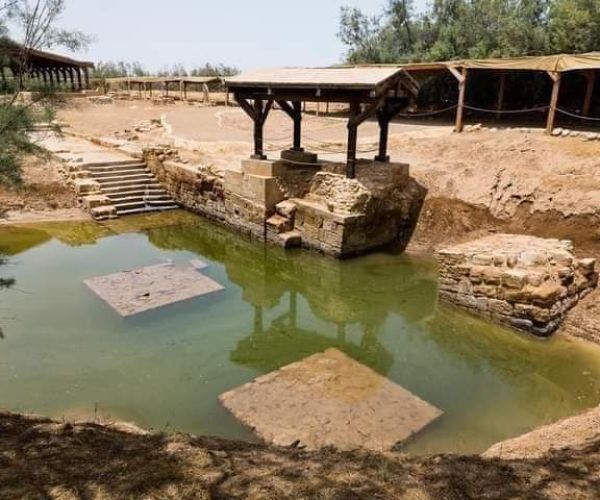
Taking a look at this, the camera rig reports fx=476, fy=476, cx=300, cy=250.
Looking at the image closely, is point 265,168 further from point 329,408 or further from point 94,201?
point 329,408

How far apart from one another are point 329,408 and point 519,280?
370cm

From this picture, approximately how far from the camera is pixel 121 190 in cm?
1402

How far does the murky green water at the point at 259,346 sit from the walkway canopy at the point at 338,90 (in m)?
2.96

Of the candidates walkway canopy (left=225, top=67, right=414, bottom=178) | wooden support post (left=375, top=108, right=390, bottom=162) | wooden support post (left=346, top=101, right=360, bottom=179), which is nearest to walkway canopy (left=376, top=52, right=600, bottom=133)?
wooden support post (left=375, top=108, right=390, bottom=162)

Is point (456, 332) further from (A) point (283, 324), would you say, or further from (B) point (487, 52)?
(B) point (487, 52)

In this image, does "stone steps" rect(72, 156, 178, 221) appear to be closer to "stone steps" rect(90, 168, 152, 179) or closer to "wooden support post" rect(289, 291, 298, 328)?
"stone steps" rect(90, 168, 152, 179)

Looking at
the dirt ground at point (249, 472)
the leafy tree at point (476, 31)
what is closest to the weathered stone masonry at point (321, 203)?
the dirt ground at point (249, 472)

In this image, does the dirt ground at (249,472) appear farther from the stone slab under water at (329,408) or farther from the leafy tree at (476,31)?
the leafy tree at (476,31)

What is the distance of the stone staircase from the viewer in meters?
13.0

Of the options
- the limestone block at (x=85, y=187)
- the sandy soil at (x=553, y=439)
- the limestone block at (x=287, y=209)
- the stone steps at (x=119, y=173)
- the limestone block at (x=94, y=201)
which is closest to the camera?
the sandy soil at (x=553, y=439)

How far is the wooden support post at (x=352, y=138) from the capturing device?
9.83 metres

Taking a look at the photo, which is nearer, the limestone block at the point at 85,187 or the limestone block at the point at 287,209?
the limestone block at the point at 287,209

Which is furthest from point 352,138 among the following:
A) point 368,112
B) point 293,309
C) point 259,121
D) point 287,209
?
point 293,309

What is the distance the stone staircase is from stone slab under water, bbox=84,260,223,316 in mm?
4449
